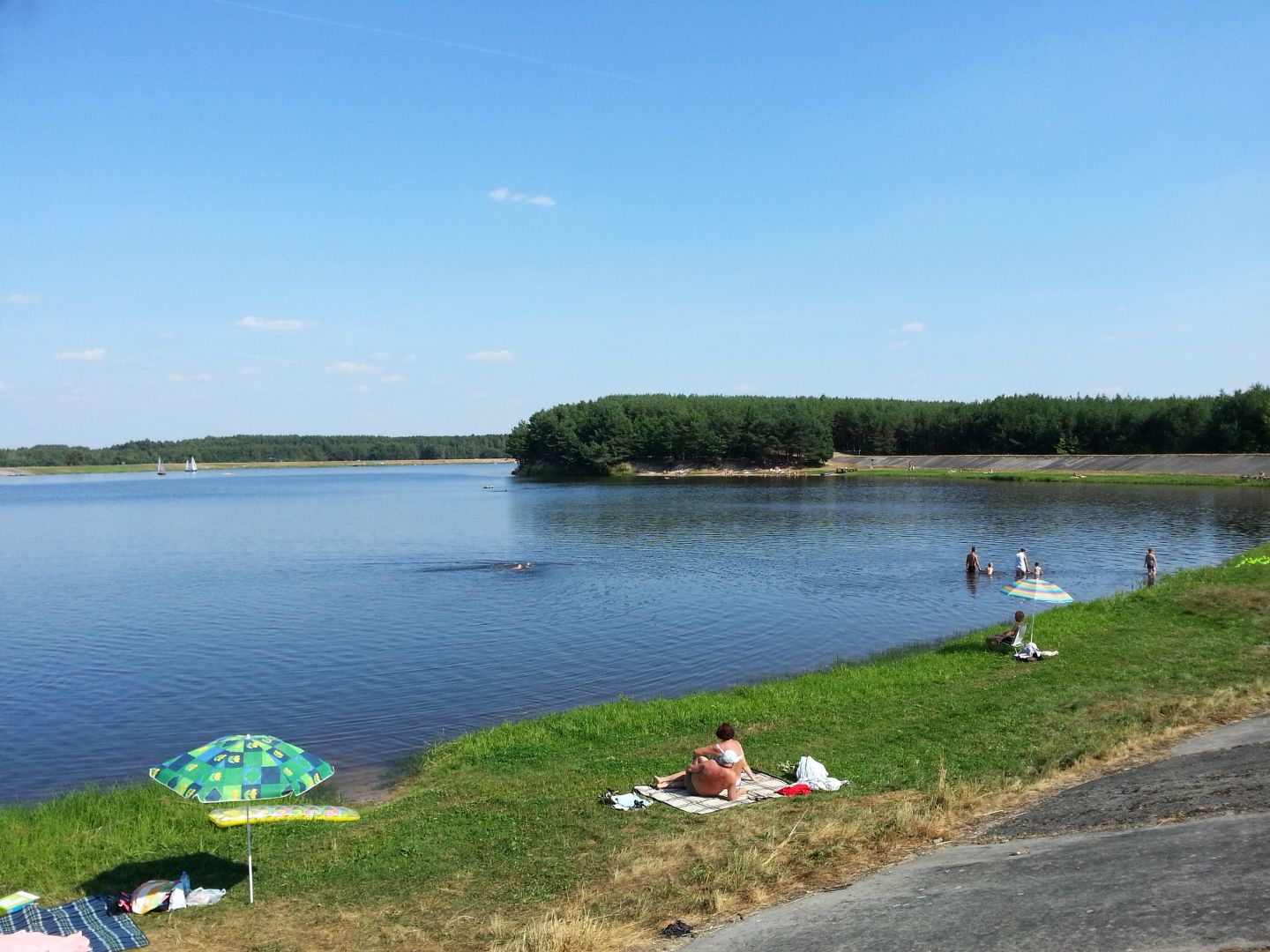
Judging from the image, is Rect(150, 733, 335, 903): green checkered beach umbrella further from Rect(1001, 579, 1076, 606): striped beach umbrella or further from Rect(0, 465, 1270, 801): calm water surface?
Rect(1001, 579, 1076, 606): striped beach umbrella

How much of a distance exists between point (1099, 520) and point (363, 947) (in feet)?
256

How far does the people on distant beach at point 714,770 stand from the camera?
1697 centimetres

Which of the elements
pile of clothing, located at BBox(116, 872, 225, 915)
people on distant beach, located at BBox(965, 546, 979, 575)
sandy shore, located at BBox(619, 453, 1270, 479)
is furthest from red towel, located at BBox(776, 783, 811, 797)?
sandy shore, located at BBox(619, 453, 1270, 479)

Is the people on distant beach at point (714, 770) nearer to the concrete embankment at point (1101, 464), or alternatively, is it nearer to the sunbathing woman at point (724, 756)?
the sunbathing woman at point (724, 756)

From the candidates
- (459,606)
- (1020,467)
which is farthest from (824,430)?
(459,606)

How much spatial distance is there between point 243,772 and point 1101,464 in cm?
15126

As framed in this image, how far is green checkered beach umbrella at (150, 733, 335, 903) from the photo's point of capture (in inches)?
522

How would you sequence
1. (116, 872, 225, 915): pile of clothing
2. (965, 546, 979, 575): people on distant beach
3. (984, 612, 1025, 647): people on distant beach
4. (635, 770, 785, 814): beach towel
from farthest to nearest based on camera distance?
(965, 546, 979, 575): people on distant beach < (984, 612, 1025, 647): people on distant beach < (635, 770, 785, 814): beach towel < (116, 872, 225, 915): pile of clothing

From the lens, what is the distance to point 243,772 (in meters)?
13.6

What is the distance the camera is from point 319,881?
14.2m

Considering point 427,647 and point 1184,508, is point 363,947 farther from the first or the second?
point 1184,508

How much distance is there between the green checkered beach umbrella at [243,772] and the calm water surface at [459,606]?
796 centimetres

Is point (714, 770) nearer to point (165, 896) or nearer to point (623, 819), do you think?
point (623, 819)

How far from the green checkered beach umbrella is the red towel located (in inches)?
310
